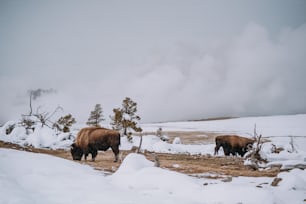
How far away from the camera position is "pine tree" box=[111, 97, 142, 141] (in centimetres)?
4216

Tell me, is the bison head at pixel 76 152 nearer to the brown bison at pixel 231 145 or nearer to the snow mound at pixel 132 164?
the snow mound at pixel 132 164

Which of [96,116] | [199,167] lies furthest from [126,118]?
[199,167]

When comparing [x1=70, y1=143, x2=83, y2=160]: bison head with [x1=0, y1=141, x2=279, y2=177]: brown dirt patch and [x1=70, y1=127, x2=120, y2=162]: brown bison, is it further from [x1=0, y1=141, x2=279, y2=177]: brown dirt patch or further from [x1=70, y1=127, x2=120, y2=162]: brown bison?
[x1=0, y1=141, x2=279, y2=177]: brown dirt patch

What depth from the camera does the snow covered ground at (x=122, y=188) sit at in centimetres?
546

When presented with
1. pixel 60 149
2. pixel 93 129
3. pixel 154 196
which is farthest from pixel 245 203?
pixel 60 149

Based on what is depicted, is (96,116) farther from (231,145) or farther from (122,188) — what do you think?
(122,188)

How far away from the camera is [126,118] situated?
42.9m

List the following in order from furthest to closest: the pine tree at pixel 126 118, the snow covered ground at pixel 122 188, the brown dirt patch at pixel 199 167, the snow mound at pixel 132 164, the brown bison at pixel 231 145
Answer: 1. the pine tree at pixel 126 118
2. the brown bison at pixel 231 145
3. the brown dirt patch at pixel 199 167
4. the snow mound at pixel 132 164
5. the snow covered ground at pixel 122 188

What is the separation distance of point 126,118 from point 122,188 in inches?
1442

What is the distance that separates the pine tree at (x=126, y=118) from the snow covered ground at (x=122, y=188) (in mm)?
34042

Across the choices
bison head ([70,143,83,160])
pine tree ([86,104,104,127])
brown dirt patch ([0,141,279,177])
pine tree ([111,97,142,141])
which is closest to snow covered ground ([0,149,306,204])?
brown dirt patch ([0,141,279,177])

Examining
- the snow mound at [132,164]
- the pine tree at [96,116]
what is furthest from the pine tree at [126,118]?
the snow mound at [132,164]

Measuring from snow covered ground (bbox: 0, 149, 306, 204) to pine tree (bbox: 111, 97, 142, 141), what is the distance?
3404cm

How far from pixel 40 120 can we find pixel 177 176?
2656 cm
